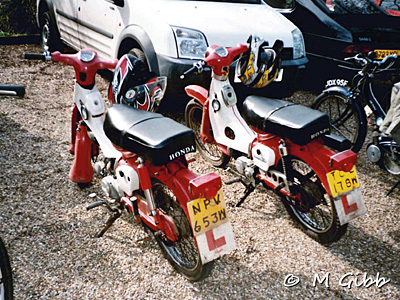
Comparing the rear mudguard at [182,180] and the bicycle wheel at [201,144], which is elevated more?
the rear mudguard at [182,180]

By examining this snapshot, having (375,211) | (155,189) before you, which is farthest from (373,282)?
(155,189)

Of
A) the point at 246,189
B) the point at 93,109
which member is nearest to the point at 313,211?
the point at 246,189

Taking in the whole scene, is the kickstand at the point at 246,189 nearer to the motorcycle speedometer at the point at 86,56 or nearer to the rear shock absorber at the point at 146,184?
the rear shock absorber at the point at 146,184

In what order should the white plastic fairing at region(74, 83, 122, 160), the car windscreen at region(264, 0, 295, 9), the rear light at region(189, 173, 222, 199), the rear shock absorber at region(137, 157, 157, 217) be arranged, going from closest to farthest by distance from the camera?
the rear light at region(189, 173, 222, 199)
the rear shock absorber at region(137, 157, 157, 217)
the white plastic fairing at region(74, 83, 122, 160)
the car windscreen at region(264, 0, 295, 9)

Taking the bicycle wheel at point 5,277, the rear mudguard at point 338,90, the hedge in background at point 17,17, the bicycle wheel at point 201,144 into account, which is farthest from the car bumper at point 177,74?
the hedge in background at point 17,17

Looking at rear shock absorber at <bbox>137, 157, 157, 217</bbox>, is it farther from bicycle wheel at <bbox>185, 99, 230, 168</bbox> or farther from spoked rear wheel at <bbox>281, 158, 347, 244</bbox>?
bicycle wheel at <bbox>185, 99, 230, 168</bbox>

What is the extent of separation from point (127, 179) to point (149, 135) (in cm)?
44

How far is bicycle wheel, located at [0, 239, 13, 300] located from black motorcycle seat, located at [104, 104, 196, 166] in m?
0.94

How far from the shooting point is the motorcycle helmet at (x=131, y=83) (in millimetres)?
2969

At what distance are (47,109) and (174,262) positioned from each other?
344cm

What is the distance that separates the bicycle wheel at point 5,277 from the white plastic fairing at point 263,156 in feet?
6.52

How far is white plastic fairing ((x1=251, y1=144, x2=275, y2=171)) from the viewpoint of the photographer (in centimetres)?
313

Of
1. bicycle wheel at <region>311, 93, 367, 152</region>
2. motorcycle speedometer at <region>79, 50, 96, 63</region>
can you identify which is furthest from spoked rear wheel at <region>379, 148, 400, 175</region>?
motorcycle speedometer at <region>79, 50, 96, 63</region>

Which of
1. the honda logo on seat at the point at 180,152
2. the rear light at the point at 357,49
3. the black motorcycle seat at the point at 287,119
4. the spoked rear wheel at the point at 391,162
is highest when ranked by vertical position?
the rear light at the point at 357,49
